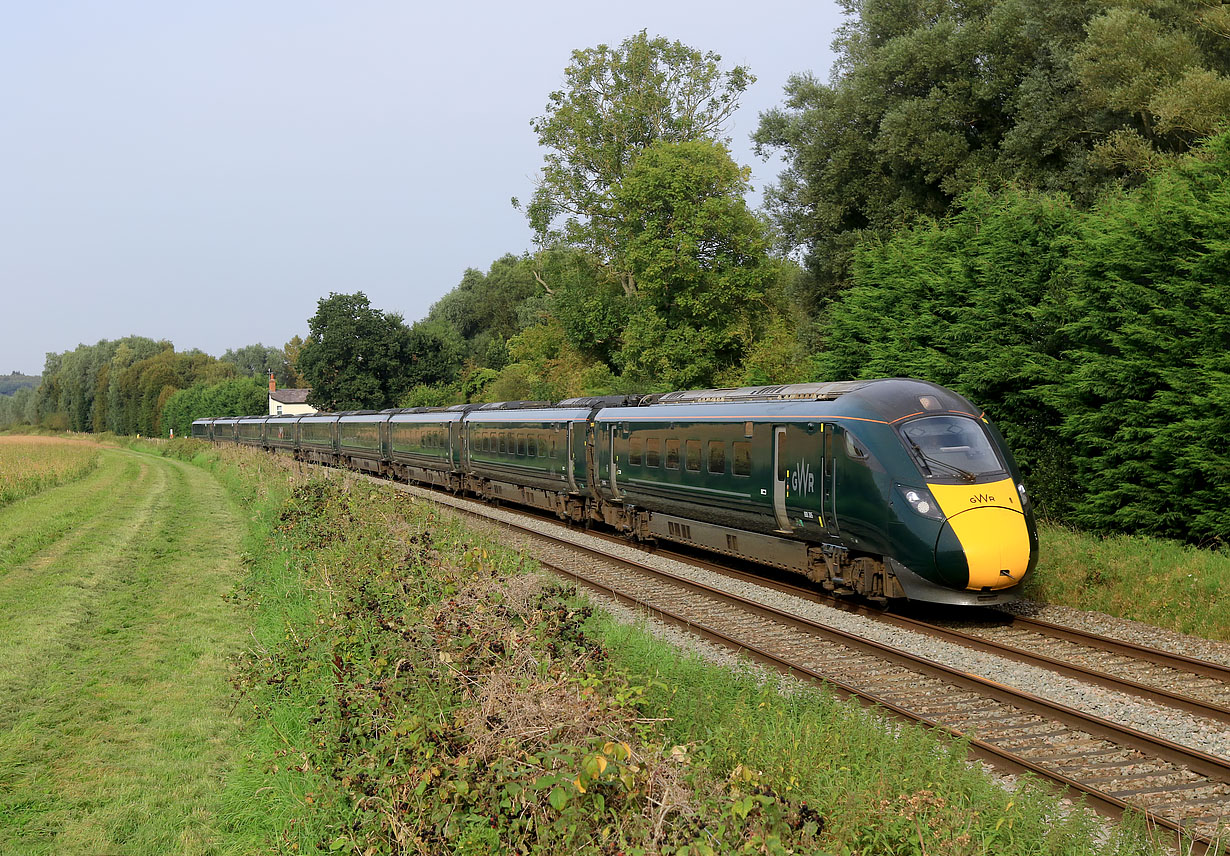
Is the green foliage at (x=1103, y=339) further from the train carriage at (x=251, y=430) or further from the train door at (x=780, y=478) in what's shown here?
the train carriage at (x=251, y=430)

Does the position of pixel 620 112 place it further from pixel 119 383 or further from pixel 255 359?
pixel 255 359

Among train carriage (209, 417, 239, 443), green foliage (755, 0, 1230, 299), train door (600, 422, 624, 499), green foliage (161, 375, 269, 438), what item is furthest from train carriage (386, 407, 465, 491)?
green foliage (161, 375, 269, 438)

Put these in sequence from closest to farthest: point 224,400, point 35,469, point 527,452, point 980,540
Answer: point 980,540, point 527,452, point 35,469, point 224,400

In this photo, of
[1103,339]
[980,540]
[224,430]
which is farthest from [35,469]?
[224,430]

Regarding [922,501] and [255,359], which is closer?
[922,501]

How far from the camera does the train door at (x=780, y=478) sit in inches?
579

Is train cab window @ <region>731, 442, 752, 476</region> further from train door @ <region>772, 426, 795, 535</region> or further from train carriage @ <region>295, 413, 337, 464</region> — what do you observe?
train carriage @ <region>295, 413, 337, 464</region>

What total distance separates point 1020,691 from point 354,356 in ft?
230

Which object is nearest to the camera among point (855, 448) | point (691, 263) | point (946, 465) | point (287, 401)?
point (946, 465)

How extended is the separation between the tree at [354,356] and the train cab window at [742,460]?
61.8 meters

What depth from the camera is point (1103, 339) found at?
1633 centimetres

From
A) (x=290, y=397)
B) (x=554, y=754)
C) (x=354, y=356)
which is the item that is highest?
(x=354, y=356)

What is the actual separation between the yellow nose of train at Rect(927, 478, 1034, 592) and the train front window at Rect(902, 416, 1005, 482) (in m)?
0.27

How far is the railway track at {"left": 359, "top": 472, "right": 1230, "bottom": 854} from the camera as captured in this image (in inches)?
288
